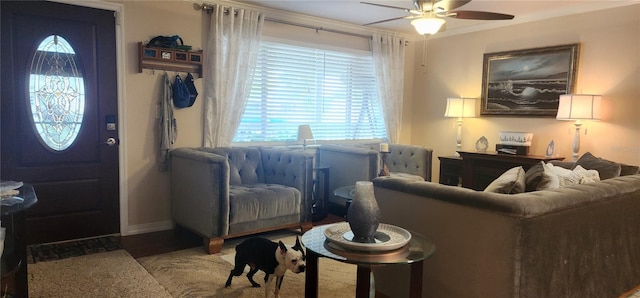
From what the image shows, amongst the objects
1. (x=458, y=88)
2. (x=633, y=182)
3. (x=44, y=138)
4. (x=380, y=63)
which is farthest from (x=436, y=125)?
(x=44, y=138)

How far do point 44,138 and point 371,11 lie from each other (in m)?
3.40

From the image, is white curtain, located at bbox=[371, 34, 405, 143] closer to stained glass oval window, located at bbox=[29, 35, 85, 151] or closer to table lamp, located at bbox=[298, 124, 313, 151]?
table lamp, located at bbox=[298, 124, 313, 151]

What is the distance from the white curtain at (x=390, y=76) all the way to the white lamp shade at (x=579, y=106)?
2.12 metres

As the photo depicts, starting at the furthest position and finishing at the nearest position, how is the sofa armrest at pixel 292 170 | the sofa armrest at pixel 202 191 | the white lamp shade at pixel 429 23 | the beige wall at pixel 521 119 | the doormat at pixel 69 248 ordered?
1. the sofa armrest at pixel 292 170
2. the beige wall at pixel 521 119
3. the sofa armrest at pixel 202 191
4. the doormat at pixel 69 248
5. the white lamp shade at pixel 429 23

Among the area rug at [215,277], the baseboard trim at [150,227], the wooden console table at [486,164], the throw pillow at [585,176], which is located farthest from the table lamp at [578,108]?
the baseboard trim at [150,227]

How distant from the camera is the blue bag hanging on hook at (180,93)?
13.4ft

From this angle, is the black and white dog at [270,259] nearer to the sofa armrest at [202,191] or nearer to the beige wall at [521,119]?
the sofa armrest at [202,191]

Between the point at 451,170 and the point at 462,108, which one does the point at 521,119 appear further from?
the point at 451,170

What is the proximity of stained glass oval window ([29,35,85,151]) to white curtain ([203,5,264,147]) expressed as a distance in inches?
44.6

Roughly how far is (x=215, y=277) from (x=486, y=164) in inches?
131

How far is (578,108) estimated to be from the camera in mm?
4160

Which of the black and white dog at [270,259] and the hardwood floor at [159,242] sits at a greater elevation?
the black and white dog at [270,259]

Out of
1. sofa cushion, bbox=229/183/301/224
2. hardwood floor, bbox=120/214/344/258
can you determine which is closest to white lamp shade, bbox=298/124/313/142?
sofa cushion, bbox=229/183/301/224

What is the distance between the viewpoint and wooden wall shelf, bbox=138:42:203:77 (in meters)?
3.90
